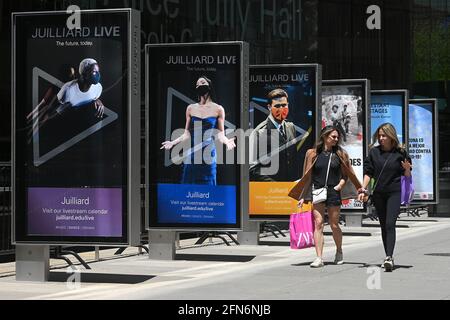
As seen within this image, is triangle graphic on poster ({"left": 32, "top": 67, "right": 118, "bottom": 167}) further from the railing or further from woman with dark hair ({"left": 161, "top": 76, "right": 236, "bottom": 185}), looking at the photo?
woman with dark hair ({"left": 161, "top": 76, "right": 236, "bottom": 185})

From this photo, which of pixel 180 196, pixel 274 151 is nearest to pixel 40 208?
pixel 180 196

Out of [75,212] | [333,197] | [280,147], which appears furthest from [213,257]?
[75,212]

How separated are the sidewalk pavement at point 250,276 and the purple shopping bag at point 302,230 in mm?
317

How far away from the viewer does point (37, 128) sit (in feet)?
40.5

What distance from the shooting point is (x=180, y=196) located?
15.2 metres

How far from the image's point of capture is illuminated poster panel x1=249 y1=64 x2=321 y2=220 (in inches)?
720

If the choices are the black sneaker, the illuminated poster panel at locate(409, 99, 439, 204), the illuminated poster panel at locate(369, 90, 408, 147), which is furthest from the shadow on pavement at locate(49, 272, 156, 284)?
the illuminated poster panel at locate(409, 99, 439, 204)

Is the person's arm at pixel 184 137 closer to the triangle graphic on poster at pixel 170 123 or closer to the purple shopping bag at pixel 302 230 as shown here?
the triangle graphic on poster at pixel 170 123

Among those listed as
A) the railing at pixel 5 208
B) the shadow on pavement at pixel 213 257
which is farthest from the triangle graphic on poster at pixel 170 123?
the railing at pixel 5 208

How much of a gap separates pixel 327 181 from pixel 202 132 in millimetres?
2079

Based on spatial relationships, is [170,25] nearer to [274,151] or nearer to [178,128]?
[274,151]

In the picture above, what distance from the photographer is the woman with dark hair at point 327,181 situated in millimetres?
14078

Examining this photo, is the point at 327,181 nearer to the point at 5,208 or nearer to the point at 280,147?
the point at 280,147
